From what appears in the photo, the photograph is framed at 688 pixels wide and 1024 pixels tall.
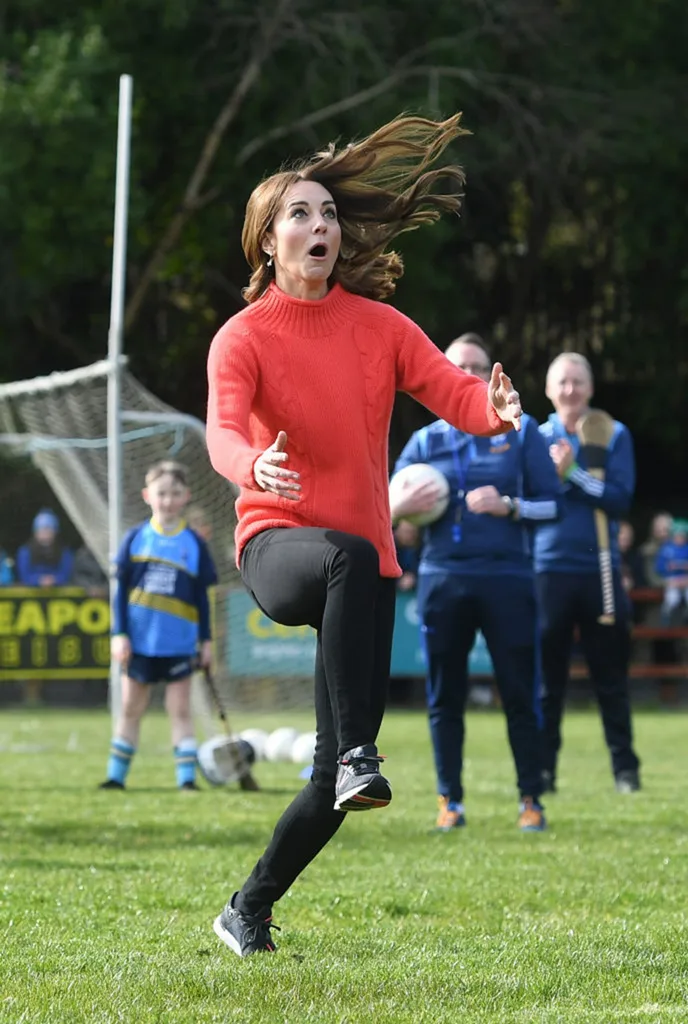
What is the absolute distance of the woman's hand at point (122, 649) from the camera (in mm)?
10996

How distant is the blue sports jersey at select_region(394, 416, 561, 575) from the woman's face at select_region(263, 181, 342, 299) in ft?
11.6

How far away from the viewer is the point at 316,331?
5008 millimetres

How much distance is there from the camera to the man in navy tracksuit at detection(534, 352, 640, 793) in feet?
33.3

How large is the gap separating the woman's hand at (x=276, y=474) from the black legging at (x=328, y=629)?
241 millimetres

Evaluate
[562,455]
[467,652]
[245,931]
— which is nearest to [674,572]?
[562,455]

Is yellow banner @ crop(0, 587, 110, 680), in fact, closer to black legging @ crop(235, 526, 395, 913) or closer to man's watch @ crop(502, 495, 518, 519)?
man's watch @ crop(502, 495, 518, 519)

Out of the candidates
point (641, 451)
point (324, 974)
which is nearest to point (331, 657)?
point (324, 974)

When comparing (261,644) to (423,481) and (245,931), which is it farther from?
(245,931)

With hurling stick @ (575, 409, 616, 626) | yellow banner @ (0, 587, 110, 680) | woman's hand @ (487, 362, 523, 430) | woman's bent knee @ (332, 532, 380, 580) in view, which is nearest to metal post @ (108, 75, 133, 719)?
hurling stick @ (575, 409, 616, 626)

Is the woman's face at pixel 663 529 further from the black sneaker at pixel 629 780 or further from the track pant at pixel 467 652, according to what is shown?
the track pant at pixel 467 652

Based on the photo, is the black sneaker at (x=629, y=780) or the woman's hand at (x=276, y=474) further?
the black sneaker at (x=629, y=780)

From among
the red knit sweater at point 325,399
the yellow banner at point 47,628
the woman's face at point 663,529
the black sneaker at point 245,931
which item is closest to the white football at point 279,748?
the yellow banner at point 47,628

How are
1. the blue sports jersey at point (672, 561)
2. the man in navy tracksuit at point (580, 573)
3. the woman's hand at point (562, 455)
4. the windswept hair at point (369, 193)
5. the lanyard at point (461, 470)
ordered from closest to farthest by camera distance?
the windswept hair at point (369, 193)
the lanyard at point (461, 470)
the woman's hand at point (562, 455)
the man in navy tracksuit at point (580, 573)
the blue sports jersey at point (672, 561)

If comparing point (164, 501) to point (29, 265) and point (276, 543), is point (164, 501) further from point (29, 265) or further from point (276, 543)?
point (29, 265)
